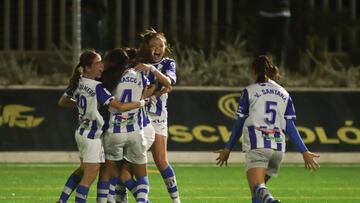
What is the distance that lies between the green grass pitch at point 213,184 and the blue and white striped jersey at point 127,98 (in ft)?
7.68

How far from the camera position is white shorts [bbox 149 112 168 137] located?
535 inches

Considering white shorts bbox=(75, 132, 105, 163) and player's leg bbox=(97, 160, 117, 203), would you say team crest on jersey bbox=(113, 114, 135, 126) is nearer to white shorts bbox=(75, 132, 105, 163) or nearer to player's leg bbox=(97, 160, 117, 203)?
white shorts bbox=(75, 132, 105, 163)

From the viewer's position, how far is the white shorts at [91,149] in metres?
12.6

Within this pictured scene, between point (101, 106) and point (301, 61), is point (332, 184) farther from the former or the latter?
point (301, 61)

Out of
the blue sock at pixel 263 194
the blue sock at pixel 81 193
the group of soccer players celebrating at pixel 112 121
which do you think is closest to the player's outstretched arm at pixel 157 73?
the group of soccer players celebrating at pixel 112 121

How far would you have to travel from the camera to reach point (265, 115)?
11953mm

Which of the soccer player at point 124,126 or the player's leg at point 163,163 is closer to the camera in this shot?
the soccer player at point 124,126

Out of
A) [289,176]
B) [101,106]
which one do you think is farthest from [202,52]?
[101,106]

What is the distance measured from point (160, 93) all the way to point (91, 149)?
4.20ft

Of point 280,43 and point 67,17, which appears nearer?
point 280,43

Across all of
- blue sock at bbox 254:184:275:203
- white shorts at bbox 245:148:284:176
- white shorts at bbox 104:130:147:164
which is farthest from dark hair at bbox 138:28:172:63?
blue sock at bbox 254:184:275:203

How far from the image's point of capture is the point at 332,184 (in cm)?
1748

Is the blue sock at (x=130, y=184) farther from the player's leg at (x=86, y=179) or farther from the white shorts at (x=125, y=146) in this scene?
the player's leg at (x=86, y=179)

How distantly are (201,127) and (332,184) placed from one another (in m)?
4.20
